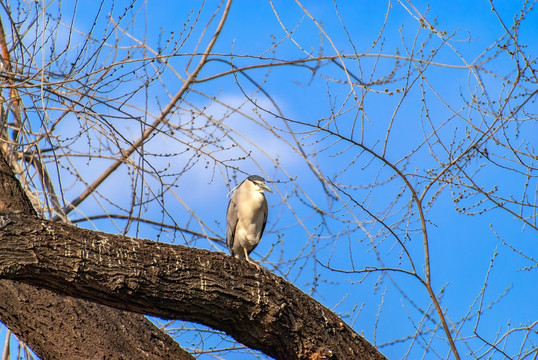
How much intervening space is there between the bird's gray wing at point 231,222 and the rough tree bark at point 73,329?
4.77ft

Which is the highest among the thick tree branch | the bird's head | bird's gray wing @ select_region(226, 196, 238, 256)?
the bird's head

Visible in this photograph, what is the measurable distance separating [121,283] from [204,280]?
0.41 metres

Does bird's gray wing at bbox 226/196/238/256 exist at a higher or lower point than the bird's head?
lower

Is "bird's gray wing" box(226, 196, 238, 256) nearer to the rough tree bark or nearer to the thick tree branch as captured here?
the rough tree bark

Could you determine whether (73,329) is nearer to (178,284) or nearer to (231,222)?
(178,284)

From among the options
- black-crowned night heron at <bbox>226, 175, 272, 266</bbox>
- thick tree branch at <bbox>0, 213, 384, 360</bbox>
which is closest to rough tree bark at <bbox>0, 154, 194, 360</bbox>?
thick tree branch at <bbox>0, 213, 384, 360</bbox>

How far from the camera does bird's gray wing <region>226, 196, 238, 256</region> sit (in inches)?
205

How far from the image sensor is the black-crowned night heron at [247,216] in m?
5.10

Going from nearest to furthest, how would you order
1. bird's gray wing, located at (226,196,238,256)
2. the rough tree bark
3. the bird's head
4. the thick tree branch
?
the thick tree branch → the rough tree bark → the bird's head → bird's gray wing, located at (226,196,238,256)

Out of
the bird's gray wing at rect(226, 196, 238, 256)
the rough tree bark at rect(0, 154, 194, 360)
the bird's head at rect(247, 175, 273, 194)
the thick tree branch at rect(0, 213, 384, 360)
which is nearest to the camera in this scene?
the thick tree branch at rect(0, 213, 384, 360)

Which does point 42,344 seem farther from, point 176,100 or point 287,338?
point 176,100

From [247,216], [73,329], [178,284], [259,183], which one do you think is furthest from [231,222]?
[178,284]

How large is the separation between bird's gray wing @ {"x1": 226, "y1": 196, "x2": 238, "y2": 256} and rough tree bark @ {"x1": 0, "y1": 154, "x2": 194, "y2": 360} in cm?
145

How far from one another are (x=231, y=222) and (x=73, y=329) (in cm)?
179
